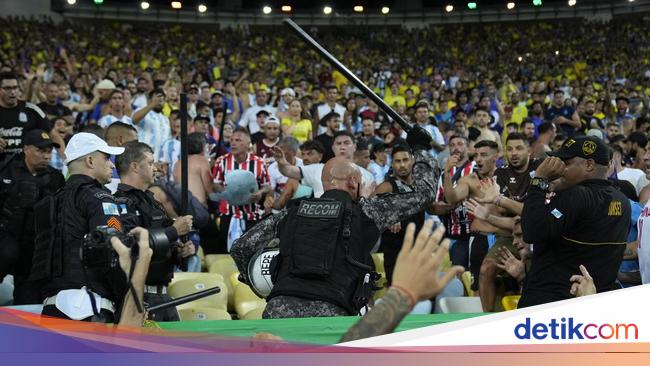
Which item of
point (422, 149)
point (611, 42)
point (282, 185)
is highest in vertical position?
point (611, 42)

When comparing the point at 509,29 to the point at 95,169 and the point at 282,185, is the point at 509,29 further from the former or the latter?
the point at 95,169

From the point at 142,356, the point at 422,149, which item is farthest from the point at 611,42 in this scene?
the point at 142,356

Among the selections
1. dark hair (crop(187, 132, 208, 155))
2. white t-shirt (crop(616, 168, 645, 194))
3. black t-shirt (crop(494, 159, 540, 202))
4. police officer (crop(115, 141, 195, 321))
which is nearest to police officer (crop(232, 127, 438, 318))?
police officer (crop(115, 141, 195, 321))

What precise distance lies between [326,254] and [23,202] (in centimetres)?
358

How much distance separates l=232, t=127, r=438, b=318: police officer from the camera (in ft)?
17.3

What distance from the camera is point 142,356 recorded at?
9.64 ft

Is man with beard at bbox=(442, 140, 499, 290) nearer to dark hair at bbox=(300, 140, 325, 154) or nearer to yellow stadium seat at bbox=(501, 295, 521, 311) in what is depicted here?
yellow stadium seat at bbox=(501, 295, 521, 311)

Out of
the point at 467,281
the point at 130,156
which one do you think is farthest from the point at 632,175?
the point at 130,156

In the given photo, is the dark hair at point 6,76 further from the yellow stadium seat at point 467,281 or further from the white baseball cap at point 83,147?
the yellow stadium seat at point 467,281

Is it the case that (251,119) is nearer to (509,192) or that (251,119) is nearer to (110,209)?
(509,192)

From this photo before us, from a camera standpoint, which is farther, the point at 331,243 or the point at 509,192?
the point at 509,192

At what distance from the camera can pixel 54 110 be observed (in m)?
12.0

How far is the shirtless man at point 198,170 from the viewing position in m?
10.0

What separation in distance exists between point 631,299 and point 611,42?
99.8ft
